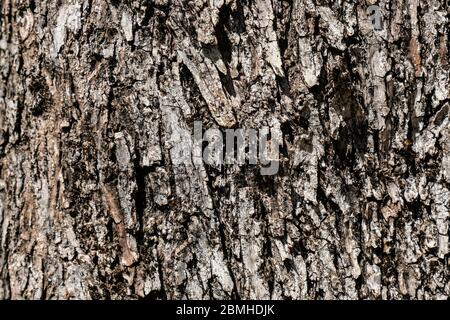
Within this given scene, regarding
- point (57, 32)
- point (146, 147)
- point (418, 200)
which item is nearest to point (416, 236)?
point (418, 200)

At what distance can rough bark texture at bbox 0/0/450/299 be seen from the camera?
1857 mm

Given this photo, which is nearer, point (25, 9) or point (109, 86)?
point (109, 86)

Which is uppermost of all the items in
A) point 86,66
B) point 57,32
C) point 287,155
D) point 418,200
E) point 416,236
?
point 57,32

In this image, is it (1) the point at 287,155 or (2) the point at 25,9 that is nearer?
(1) the point at 287,155

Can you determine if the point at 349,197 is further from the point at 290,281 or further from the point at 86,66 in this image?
the point at 86,66

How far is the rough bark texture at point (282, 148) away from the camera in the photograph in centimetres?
186

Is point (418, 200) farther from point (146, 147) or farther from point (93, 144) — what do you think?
point (93, 144)

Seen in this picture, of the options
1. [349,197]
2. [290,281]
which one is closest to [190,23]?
[349,197]

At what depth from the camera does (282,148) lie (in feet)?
6.11

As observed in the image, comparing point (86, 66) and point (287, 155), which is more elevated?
point (86, 66)

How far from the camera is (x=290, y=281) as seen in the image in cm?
189

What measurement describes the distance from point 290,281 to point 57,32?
1.15 meters

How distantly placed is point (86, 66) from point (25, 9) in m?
0.35

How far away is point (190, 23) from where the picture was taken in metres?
1.86
